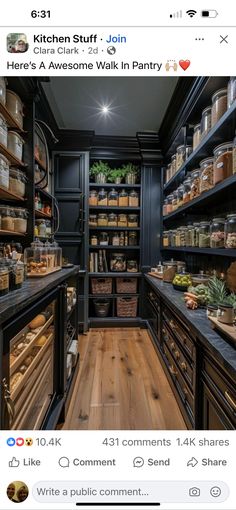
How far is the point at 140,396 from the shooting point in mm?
1503

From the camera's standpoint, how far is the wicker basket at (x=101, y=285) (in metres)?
2.84

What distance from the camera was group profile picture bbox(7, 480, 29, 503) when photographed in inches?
17.6

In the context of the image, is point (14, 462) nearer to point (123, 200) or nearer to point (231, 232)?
point (231, 232)

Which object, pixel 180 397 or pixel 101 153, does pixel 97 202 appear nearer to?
pixel 101 153

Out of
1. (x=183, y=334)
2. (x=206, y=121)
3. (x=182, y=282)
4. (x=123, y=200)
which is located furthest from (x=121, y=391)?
(x=123, y=200)

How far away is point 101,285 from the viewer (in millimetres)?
2844

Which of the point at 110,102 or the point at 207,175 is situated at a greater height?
the point at 110,102

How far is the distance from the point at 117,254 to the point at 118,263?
125 millimetres

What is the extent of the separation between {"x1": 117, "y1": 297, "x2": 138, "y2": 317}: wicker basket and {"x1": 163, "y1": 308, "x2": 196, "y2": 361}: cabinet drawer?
1.21m

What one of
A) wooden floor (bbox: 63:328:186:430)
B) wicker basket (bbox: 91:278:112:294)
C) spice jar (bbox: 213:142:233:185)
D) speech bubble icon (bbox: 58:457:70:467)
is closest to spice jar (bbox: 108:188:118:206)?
wicker basket (bbox: 91:278:112:294)

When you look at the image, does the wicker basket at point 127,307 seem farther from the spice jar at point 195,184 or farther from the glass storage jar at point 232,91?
the glass storage jar at point 232,91

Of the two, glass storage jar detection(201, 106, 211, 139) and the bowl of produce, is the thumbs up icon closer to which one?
the bowl of produce
